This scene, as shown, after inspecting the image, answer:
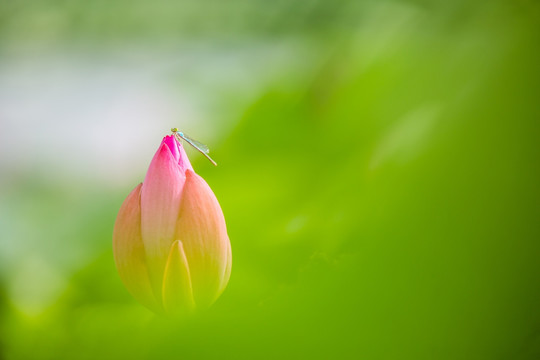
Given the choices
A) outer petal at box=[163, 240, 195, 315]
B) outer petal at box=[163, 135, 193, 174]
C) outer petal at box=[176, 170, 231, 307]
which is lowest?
outer petal at box=[163, 240, 195, 315]

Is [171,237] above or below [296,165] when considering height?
below

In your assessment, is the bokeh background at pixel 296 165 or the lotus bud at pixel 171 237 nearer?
the lotus bud at pixel 171 237

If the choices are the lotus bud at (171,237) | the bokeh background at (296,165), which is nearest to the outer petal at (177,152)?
the lotus bud at (171,237)

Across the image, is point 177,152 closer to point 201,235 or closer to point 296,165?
point 201,235

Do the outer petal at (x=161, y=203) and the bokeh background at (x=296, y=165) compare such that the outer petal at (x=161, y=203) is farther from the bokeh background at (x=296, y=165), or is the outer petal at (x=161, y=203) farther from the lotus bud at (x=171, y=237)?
the bokeh background at (x=296, y=165)

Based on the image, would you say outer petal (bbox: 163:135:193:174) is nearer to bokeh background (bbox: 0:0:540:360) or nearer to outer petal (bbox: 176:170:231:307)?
outer petal (bbox: 176:170:231:307)

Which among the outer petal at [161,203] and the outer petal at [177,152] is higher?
the outer petal at [177,152]

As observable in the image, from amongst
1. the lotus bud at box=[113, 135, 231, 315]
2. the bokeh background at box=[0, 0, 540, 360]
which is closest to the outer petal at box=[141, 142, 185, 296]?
the lotus bud at box=[113, 135, 231, 315]

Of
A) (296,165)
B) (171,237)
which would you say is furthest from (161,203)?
(296,165)
